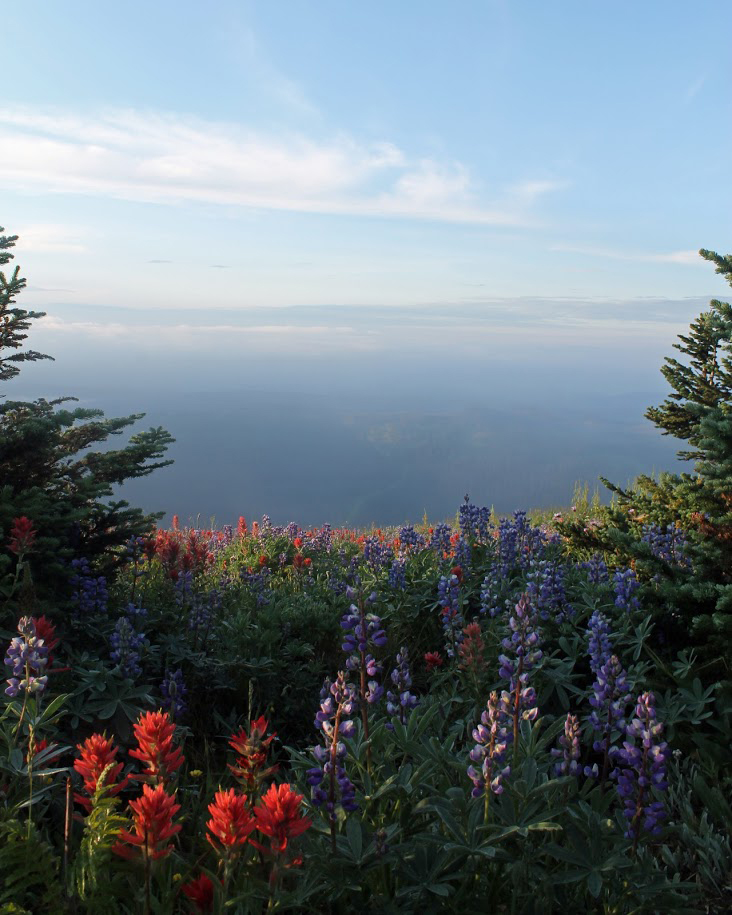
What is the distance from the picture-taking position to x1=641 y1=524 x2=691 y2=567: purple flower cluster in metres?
5.42

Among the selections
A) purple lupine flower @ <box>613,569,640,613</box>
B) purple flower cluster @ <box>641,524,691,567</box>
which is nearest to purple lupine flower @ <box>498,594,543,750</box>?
purple lupine flower @ <box>613,569,640,613</box>

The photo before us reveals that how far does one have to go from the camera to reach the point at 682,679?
14.5 ft

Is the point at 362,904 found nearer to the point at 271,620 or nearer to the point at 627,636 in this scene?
the point at 627,636

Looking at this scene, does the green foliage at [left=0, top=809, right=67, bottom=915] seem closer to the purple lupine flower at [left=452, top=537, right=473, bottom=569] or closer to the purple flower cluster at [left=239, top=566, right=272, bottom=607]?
the purple flower cluster at [left=239, top=566, right=272, bottom=607]

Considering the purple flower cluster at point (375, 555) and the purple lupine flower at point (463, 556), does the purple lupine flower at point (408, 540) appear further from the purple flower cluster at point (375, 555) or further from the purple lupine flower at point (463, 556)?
the purple lupine flower at point (463, 556)

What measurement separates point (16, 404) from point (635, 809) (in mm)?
5220

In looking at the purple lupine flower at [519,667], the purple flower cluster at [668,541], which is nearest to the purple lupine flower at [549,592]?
the purple flower cluster at [668,541]

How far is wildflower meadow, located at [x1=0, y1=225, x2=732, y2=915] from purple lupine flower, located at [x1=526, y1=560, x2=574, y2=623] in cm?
3

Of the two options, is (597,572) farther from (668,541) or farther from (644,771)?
(644,771)

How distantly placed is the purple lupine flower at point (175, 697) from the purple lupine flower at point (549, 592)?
7.58 ft

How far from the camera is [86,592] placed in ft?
17.5

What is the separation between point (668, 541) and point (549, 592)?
4.01 feet

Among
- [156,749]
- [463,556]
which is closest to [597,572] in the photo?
[463,556]

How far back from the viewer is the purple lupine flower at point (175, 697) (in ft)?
14.1
